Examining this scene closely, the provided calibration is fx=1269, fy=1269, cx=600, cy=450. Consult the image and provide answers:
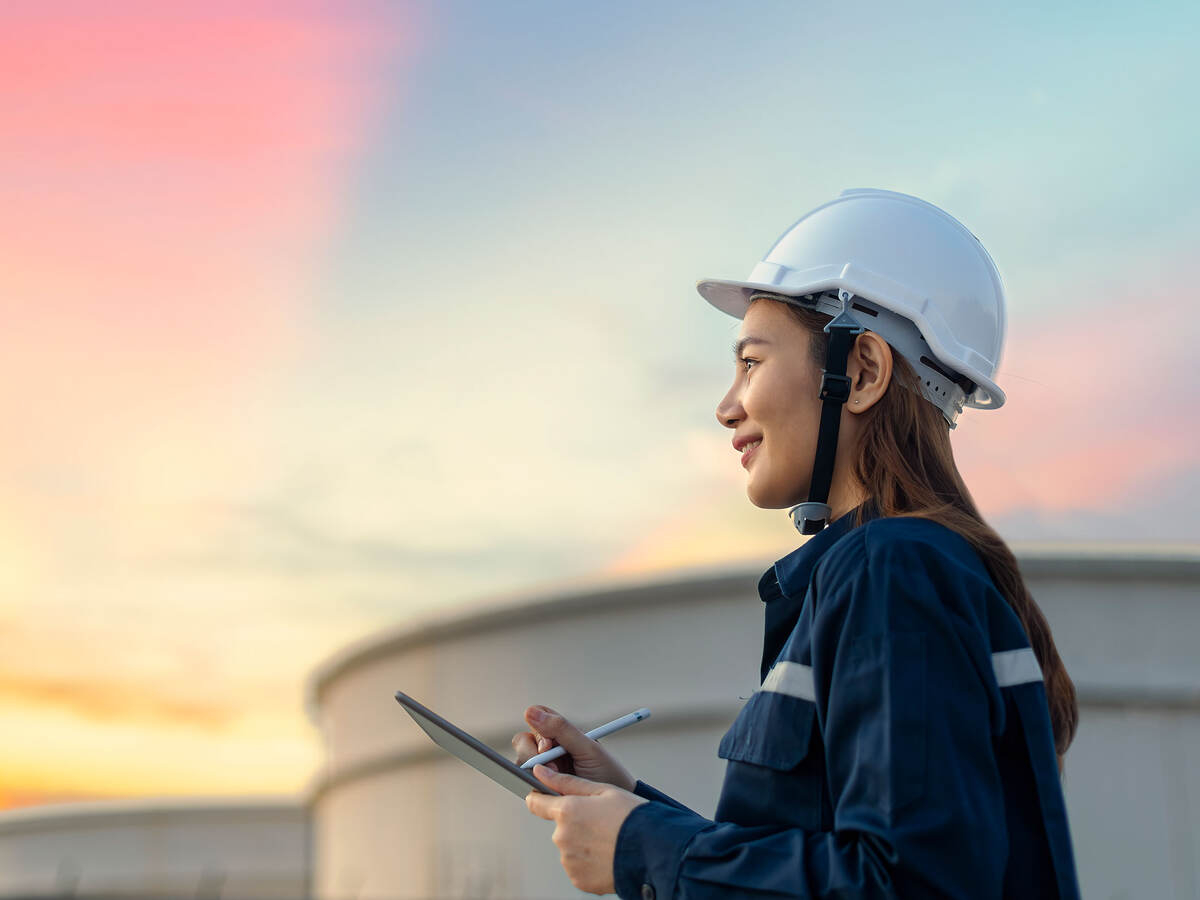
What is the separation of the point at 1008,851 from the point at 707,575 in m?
11.1

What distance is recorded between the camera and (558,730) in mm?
2527

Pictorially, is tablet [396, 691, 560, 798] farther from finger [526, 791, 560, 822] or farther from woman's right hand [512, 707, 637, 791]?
woman's right hand [512, 707, 637, 791]

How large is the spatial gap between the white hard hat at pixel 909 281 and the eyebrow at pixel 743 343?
0.13m

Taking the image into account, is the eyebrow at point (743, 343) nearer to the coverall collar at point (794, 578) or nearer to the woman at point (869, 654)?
the woman at point (869, 654)

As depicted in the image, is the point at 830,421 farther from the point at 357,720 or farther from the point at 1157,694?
the point at 357,720

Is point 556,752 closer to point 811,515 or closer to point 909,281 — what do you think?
point 811,515

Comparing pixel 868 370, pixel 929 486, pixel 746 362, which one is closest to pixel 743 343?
pixel 746 362

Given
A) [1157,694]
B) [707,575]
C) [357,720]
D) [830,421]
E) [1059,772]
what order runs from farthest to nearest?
[357,720], [707,575], [1157,694], [830,421], [1059,772]

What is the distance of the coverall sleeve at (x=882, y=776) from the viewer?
1.73 metres

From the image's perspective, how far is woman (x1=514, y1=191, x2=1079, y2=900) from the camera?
1770mm

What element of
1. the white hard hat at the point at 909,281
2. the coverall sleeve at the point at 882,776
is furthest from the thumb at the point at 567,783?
the white hard hat at the point at 909,281

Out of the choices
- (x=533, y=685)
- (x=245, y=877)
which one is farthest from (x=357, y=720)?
(x=245, y=877)

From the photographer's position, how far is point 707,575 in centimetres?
1290

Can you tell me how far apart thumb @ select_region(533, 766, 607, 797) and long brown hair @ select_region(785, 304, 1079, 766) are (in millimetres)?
692
